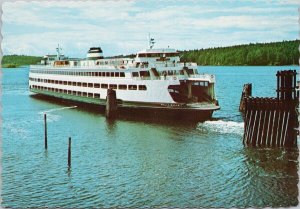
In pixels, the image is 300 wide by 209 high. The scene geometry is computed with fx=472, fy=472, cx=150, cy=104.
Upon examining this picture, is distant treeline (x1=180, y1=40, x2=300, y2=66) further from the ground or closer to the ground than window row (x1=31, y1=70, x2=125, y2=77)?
further from the ground

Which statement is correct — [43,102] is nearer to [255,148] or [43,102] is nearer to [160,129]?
[160,129]

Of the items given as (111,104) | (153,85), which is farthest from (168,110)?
(111,104)

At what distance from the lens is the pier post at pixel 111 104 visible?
36.3m

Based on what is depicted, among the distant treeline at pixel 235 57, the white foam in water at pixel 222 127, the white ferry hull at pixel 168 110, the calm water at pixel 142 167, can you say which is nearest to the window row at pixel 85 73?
the white ferry hull at pixel 168 110

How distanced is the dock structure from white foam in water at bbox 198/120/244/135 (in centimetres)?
399

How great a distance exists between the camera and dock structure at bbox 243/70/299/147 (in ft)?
79.1

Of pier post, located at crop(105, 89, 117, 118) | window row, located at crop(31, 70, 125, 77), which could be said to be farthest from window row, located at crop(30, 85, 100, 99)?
pier post, located at crop(105, 89, 117, 118)

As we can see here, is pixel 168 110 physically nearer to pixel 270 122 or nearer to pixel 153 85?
pixel 153 85

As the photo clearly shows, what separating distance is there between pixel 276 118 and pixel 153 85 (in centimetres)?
1224

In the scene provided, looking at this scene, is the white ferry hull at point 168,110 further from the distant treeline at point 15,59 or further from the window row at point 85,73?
the distant treeline at point 15,59

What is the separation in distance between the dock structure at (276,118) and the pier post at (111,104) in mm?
13413

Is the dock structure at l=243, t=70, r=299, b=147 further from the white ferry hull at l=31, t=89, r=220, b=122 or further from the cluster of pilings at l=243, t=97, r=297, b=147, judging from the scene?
the white ferry hull at l=31, t=89, r=220, b=122

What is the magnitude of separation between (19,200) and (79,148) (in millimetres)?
8343

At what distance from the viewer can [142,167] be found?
22.0 metres
